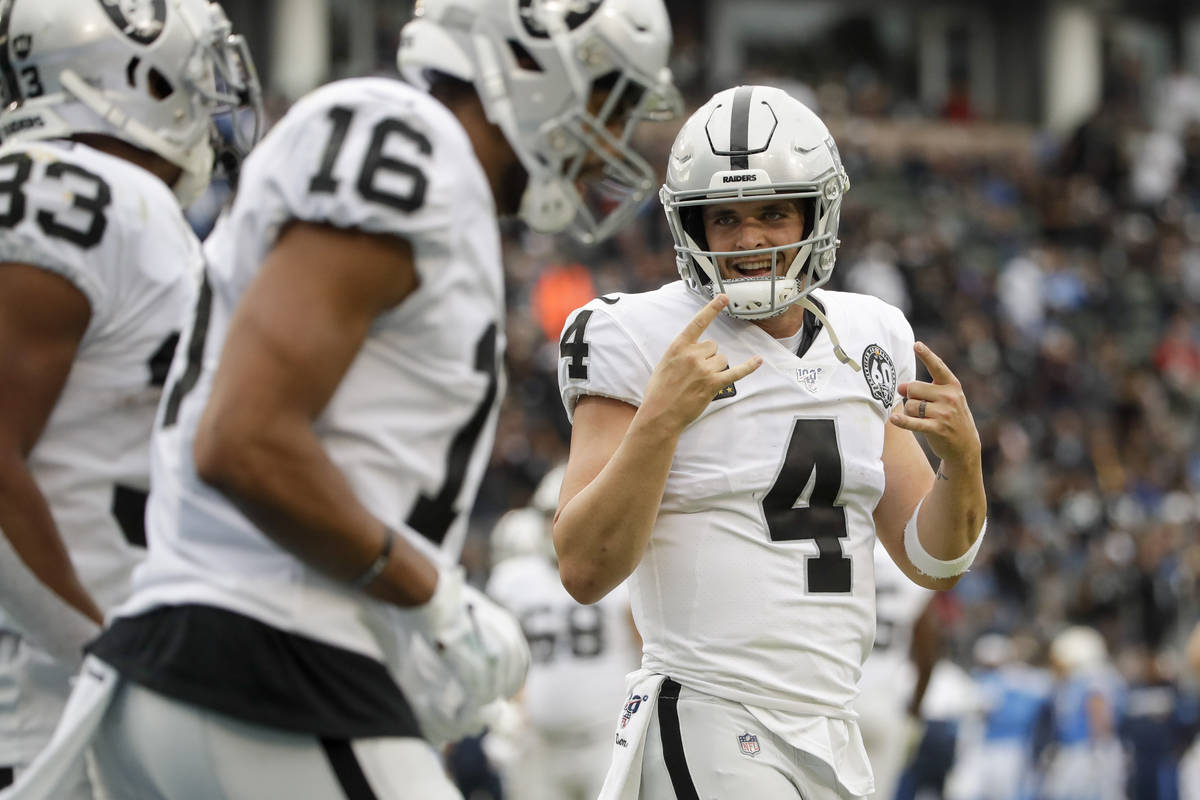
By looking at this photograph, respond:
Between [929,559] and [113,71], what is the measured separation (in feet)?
6.62

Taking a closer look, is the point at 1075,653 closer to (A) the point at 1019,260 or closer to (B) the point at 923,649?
(B) the point at 923,649

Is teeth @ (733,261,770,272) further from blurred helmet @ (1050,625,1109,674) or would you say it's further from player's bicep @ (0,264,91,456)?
blurred helmet @ (1050,625,1109,674)

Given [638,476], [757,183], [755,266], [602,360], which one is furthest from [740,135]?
[638,476]

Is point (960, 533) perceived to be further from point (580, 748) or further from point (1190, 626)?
point (1190, 626)

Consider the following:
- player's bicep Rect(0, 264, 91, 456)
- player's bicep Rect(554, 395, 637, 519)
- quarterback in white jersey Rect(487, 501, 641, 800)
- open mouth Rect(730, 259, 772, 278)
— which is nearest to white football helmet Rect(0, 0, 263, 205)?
player's bicep Rect(0, 264, 91, 456)

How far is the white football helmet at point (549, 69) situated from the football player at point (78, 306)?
30.1 inches

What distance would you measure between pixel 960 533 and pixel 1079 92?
70.1ft

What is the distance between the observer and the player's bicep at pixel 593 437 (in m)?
3.28

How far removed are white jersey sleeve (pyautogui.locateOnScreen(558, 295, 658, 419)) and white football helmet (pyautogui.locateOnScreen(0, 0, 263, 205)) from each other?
1.00 metres

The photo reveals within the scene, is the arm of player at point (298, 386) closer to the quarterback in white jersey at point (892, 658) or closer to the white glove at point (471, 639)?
the white glove at point (471, 639)

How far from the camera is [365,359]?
2311 mm

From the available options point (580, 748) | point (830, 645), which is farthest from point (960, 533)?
point (580, 748)

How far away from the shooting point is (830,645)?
3.31 metres

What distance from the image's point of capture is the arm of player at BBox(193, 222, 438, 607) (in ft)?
7.09
